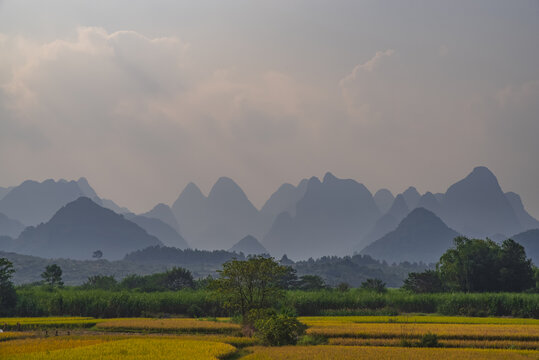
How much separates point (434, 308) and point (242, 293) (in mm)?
27630

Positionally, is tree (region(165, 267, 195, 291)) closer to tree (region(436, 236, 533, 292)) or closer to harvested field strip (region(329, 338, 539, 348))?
tree (region(436, 236, 533, 292))

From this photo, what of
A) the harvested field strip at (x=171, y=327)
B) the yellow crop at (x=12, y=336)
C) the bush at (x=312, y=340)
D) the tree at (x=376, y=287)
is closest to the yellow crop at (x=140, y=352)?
the bush at (x=312, y=340)

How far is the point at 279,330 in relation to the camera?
95.9 feet

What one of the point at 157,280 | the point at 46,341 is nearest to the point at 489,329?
the point at 46,341

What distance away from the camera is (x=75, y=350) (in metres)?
25.2

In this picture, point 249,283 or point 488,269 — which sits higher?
point 249,283

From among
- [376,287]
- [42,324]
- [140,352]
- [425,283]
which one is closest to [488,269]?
[425,283]

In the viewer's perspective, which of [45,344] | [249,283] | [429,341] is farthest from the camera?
[249,283]

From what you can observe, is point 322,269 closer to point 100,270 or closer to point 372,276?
point 372,276

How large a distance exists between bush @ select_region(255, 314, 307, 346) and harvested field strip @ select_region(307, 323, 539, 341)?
137 inches

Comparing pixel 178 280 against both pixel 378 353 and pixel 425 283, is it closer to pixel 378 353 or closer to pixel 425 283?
pixel 425 283

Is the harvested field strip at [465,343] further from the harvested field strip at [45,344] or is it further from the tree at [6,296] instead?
the tree at [6,296]

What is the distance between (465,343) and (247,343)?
1312cm

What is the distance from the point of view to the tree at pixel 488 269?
6412 cm
